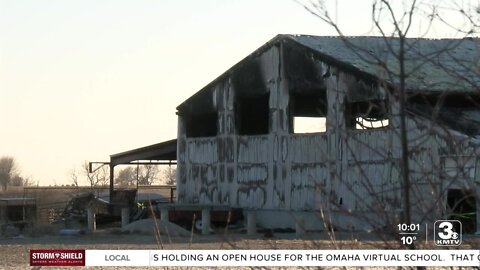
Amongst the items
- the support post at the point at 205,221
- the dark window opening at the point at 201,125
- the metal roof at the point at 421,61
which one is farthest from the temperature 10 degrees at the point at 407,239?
the dark window opening at the point at 201,125

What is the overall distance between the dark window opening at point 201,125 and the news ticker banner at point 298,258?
30139 mm

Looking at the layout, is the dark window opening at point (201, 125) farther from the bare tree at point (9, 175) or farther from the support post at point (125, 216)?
the bare tree at point (9, 175)

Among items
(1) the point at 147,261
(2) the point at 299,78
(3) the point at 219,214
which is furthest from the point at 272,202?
(1) the point at 147,261

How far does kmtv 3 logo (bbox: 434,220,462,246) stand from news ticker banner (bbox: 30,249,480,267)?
6 centimetres

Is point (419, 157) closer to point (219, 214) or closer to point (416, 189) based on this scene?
point (416, 189)

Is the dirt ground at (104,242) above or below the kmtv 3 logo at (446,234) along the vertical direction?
below

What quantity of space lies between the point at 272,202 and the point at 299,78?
16.6 feet

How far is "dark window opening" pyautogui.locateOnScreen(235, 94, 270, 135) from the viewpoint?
36938mm

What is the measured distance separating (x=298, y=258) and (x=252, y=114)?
107 ft

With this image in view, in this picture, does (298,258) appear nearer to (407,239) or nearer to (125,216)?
(407,239)

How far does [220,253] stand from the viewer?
7.52 m

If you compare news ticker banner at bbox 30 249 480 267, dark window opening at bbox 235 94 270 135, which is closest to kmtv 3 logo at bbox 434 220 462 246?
news ticker banner at bbox 30 249 480 267

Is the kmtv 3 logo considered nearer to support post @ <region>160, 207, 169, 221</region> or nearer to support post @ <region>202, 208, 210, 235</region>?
support post @ <region>202, 208, 210, 235</region>

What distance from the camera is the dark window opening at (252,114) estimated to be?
121 ft
